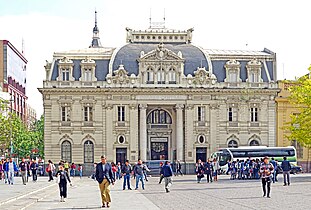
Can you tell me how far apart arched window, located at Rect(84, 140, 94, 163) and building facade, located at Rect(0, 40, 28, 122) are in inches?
1587

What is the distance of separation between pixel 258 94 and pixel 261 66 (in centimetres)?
334

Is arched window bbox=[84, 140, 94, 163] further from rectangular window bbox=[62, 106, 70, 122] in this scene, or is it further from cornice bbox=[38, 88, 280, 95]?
cornice bbox=[38, 88, 280, 95]

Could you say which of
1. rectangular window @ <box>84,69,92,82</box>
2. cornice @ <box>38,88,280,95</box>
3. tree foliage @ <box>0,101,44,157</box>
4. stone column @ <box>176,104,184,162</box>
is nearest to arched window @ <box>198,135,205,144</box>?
stone column @ <box>176,104,184,162</box>

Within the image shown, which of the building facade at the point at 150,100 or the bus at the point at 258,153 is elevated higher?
the building facade at the point at 150,100

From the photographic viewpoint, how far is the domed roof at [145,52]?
87.6m

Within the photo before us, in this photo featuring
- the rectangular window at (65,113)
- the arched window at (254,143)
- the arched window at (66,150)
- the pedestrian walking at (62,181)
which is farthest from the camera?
the arched window at (254,143)

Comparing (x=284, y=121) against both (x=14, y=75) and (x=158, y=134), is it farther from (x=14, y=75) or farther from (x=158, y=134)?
(x=14, y=75)

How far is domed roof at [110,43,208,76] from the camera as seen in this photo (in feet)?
287

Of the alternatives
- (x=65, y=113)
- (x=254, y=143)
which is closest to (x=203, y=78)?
(x=254, y=143)

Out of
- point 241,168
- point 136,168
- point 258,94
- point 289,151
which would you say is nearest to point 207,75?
point 258,94

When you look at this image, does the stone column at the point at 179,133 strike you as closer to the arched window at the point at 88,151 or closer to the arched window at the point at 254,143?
the arched window at the point at 254,143

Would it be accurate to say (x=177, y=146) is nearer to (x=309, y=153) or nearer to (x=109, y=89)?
(x=109, y=89)

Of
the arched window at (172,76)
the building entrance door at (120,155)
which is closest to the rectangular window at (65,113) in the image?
the building entrance door at (120,155)

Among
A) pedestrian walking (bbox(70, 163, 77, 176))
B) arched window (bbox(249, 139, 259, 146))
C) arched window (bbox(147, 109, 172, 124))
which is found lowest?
pedestrian walking (bbox(70, 163, 77, 176))
